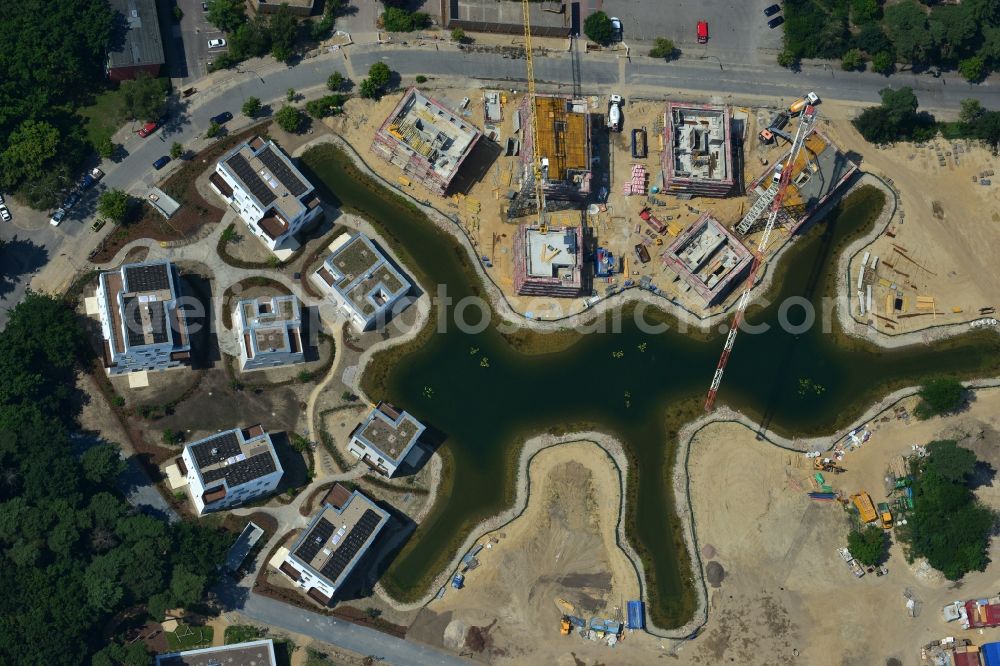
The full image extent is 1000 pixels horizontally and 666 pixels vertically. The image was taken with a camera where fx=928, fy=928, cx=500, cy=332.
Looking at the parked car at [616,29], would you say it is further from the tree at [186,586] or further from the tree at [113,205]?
the tree at [186,586]

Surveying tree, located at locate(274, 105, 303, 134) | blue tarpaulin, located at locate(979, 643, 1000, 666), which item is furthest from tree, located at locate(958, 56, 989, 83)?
tree, located at locate(274, 105, 303, 134)

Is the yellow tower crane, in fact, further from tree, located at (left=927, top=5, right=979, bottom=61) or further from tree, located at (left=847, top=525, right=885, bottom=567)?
tree, located at (left=847, top=525, right=885, bottom=567)

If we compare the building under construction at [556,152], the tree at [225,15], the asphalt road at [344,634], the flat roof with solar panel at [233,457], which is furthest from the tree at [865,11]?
the asphalt road at [344,634]

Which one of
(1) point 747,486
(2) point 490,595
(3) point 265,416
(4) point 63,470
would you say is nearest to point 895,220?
(1) point 747,486

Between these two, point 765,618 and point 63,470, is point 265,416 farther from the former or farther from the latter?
point 765,618

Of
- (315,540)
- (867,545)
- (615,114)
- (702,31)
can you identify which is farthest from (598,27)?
(867,545)

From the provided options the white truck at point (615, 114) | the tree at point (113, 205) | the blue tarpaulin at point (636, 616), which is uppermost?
the white truck at point (615, 114)

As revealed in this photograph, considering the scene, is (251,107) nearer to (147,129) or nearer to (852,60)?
(147,129)
